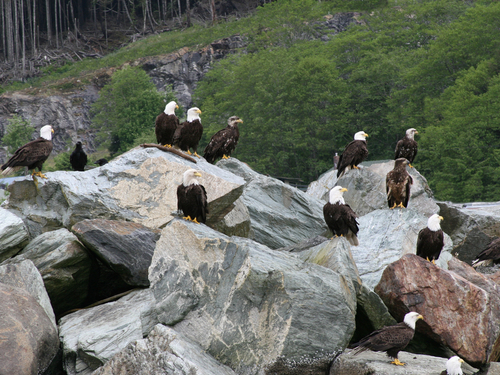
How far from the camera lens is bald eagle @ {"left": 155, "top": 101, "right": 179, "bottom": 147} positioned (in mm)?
9641

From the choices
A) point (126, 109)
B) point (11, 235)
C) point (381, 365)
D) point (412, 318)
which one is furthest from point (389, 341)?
point (126, 109)

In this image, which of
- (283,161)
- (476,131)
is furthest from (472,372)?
(283,161)

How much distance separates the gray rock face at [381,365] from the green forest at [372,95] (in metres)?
22.4

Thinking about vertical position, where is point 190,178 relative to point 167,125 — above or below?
below

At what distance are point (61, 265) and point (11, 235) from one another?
1.10 meters

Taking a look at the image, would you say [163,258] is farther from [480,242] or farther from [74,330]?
[480,242]

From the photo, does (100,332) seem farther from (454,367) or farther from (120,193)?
(454,367)

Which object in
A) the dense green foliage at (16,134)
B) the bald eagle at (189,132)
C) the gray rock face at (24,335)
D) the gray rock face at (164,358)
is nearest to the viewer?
the gray rock face at (164,358)

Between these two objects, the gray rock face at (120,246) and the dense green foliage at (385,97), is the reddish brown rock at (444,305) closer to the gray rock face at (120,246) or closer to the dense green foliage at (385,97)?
the gray rock face at (120,246)

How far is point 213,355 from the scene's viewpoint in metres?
5.43

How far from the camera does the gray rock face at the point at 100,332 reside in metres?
6.21

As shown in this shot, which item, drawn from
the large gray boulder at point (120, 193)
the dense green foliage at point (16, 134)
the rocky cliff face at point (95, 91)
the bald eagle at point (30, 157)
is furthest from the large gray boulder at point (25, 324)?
the rocky cliff face at point (95, 91)

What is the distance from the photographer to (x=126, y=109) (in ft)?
153

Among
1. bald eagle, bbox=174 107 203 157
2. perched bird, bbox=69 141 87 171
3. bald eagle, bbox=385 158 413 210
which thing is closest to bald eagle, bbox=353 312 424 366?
bald eagle, bbox=385 158 413 210
